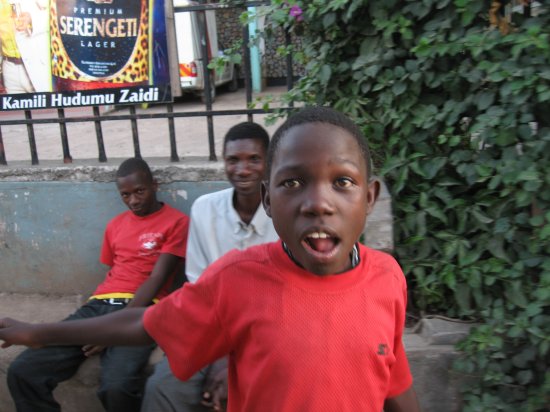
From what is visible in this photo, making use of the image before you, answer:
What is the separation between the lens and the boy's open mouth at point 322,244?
1213 millimetres

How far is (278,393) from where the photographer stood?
1.26 meters

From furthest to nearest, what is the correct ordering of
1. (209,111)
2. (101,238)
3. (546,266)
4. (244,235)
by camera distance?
1. (101,238)
2. (209,111)
3. (244,235)
4. (546,266)

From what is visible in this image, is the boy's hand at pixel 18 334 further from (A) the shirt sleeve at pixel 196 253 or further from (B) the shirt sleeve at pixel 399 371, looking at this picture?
(A) the shirt sleeve at pixel 196 253

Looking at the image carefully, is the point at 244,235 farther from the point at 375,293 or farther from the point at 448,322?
the point at 375,293

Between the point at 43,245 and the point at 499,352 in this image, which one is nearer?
the point at 499,352

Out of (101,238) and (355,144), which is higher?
(355,144)

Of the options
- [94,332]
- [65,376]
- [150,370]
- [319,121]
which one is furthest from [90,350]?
[319,121]

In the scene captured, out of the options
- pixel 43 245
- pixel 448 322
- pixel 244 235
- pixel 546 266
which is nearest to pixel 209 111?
pixel 244 235

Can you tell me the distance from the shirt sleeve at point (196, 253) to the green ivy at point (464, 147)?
2.94ft

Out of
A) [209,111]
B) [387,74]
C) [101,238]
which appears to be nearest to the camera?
[387,74]

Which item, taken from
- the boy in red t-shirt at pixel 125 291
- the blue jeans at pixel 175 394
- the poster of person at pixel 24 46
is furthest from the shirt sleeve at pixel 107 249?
the blue jeans at pixel 175 394

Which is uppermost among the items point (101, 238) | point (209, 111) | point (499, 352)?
point (209, 111)

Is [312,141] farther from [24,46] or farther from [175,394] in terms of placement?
[24,46]

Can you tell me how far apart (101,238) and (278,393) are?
2.56 metres
